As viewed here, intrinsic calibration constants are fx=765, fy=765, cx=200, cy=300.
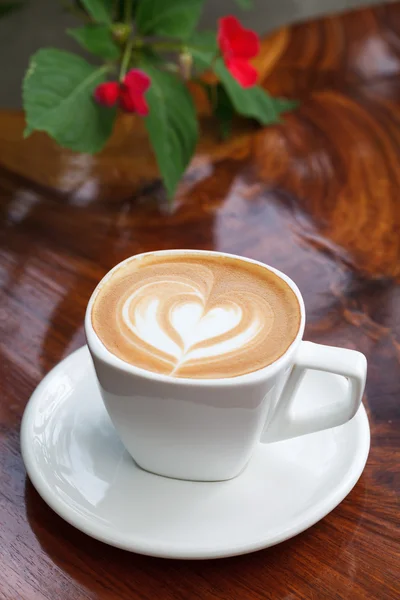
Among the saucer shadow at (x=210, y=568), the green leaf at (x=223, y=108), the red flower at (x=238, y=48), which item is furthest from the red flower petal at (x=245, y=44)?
the saucer shadow at (x=210, y=568)

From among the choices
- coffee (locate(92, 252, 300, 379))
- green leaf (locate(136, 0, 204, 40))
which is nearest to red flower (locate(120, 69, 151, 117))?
green leaf (locate(136, 0, 204, 40))

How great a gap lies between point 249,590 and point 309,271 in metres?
0.39

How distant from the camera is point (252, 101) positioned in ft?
3.40

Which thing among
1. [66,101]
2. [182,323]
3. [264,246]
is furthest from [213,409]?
[66,101]

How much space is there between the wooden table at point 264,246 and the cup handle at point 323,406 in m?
0.07

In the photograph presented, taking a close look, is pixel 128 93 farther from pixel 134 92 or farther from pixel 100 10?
pixel 100 10

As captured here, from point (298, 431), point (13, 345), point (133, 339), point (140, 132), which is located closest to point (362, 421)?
point (298, 431)

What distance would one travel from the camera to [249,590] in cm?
50

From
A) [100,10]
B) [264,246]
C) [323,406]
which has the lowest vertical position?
[264,246]

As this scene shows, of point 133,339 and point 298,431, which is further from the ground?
point 133,339

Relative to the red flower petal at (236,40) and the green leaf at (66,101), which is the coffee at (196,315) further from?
the red flower petal at (236,40)

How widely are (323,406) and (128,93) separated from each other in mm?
488

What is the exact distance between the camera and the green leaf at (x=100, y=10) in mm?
924

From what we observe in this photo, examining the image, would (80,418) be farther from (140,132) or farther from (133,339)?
(140,132)
